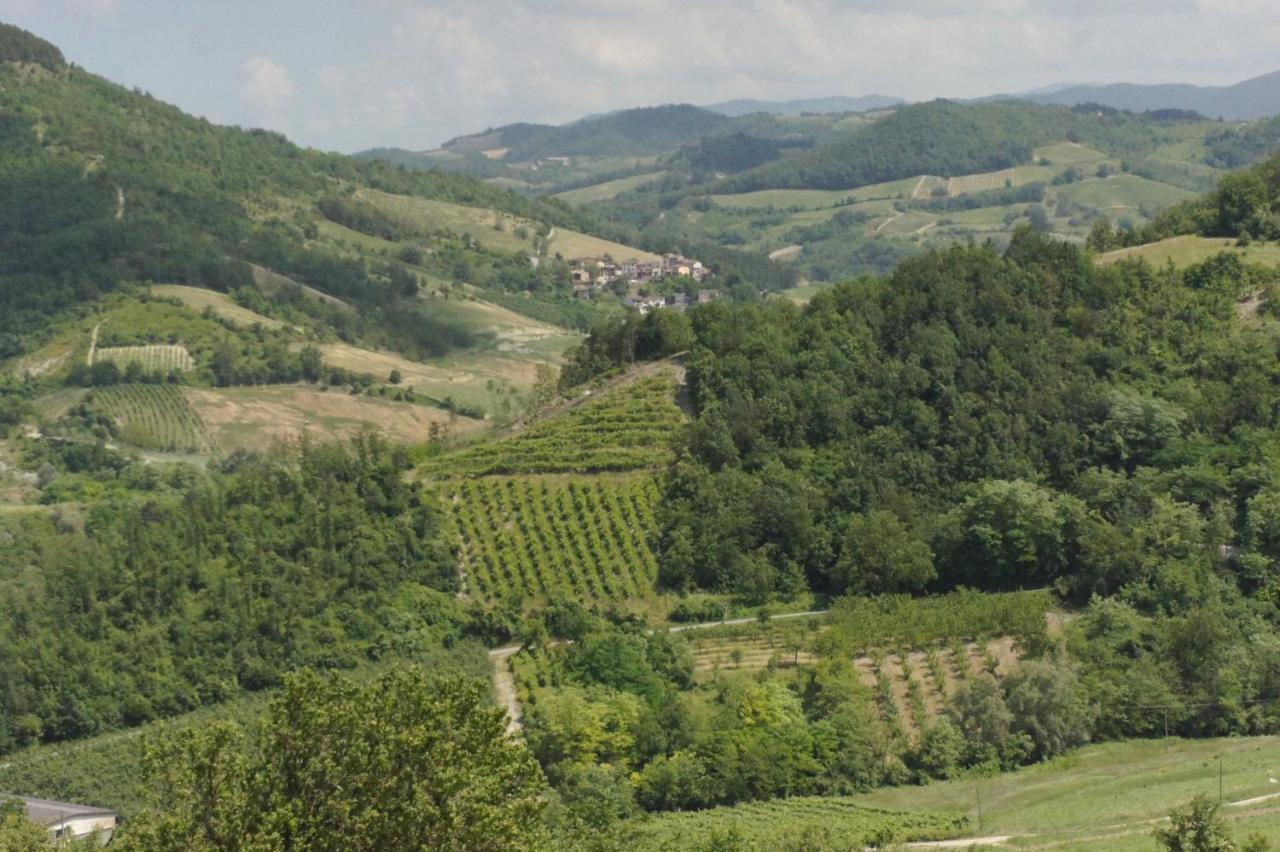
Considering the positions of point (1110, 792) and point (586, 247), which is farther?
point (586, 247)

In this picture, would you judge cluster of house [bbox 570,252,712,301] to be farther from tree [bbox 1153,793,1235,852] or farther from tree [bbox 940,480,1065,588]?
tree [bbox 1153,793,1235,852]

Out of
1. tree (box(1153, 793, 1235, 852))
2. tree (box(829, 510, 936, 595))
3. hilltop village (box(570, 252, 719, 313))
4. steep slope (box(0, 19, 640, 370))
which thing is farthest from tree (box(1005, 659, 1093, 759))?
hilltop village (box(570, 252, 719, 313))

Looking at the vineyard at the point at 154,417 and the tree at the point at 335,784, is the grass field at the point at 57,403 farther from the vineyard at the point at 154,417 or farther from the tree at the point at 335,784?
the tree at the point at 335,784

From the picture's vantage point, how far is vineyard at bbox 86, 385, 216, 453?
7888 cm

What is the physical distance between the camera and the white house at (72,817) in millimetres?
30672

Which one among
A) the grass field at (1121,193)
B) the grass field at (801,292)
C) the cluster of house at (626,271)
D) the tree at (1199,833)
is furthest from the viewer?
the grass field at (1121,193)

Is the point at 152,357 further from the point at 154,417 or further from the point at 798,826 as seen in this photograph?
the point at 798,826

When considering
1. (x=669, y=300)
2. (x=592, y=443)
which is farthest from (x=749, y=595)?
(x=669, y=300)

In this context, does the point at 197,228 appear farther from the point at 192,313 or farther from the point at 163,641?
the point at 163,641

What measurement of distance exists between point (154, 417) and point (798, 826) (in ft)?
210

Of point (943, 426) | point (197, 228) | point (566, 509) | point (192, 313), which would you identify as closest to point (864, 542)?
point (943, 426)

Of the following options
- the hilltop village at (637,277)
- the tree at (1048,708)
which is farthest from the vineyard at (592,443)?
the hilltop village at (637,277)

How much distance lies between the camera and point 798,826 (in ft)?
86.2

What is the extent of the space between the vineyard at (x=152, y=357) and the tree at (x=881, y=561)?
58.3 m
